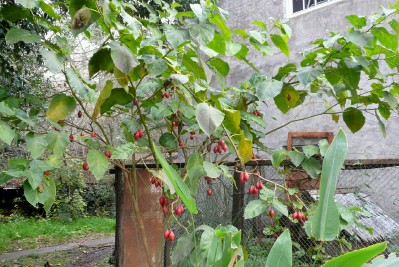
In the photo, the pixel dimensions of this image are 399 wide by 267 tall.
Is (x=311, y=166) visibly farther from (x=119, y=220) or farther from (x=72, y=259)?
(x=72, y=259)

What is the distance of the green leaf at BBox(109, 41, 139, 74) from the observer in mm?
1426

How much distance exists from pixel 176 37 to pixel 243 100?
0.70 metres

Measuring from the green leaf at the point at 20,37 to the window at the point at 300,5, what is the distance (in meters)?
5.30

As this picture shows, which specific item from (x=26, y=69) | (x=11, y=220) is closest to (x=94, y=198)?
(x=11, y=220)

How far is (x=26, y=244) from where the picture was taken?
27.5 feet

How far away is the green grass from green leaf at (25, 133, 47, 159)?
6.73 meters

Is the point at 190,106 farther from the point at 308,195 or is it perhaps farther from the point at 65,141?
the point at 308,195

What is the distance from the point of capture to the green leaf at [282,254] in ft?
2.99

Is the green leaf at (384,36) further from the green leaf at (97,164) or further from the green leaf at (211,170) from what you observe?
the green leaf at (97,164)

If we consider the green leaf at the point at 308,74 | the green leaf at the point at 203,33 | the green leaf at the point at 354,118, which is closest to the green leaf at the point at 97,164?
the green leaf at the point at 203,33

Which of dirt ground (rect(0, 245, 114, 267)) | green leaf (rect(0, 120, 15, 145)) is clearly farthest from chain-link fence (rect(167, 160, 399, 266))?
dirt ground (rect(0, 245, 114, 267))

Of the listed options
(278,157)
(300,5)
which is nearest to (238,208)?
(278,157)

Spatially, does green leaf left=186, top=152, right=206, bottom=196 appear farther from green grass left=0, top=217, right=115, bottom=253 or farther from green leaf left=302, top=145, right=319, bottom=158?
green grass left=0, top=217, right=115, bottom=253

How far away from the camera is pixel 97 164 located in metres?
1.86
